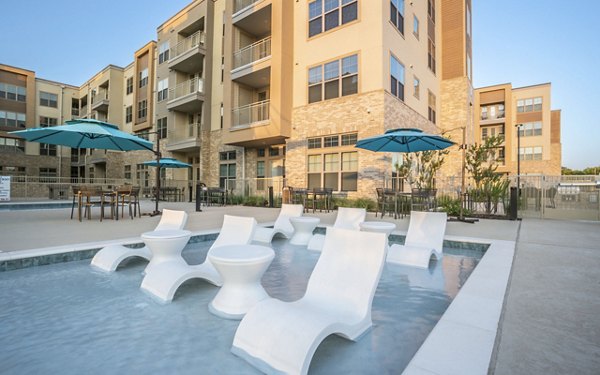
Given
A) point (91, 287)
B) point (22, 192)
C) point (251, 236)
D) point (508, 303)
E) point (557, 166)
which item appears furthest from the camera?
point (557, 166)

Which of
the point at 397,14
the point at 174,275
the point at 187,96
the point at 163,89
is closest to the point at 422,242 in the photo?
the point at 174,275

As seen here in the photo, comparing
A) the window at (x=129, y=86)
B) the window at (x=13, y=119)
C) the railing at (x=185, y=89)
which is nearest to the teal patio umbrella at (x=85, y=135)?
the railing at (x=185, y=89)

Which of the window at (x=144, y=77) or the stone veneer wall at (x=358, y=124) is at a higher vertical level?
the window at (x=144, y=77)

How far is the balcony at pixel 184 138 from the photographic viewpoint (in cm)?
1927

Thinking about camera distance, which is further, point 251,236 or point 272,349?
point 251,236

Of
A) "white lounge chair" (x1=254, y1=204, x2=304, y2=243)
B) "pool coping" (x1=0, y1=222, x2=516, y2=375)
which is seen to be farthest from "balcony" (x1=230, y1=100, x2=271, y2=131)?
"pool coping" (x1=0, y1=222, x2=516, y2=375)

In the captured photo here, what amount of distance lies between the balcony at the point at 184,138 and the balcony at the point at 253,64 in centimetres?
483

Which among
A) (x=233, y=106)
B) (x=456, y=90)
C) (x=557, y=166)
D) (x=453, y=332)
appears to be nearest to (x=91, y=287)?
(x=453, y=332)

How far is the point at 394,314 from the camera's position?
10.5 ft

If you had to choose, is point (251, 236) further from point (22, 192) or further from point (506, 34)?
point (22, 192)

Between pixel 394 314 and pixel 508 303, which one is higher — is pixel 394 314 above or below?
below

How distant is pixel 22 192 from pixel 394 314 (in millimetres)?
27640

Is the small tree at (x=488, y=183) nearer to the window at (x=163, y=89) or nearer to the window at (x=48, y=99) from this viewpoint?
the window at (x=163, y=89)

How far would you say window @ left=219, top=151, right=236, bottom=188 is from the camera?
18.0 m
